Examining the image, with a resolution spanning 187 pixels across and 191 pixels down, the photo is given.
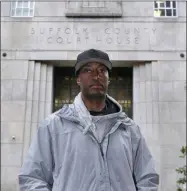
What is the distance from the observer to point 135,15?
46.8ft

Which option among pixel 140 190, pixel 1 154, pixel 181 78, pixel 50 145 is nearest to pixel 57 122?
pixel 50 145

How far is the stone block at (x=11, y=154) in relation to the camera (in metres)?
12.6

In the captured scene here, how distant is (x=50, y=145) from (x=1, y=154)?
1119 centimetres

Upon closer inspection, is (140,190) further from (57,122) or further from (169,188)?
(169,188)

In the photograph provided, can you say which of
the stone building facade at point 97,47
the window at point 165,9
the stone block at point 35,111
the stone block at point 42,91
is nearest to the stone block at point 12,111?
the stone building facade at point 97,47

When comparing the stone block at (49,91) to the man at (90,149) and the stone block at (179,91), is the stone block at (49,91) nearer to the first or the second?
the stone block at (179,91)

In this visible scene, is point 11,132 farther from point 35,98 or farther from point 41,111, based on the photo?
point 35,98

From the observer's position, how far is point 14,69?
539 inches

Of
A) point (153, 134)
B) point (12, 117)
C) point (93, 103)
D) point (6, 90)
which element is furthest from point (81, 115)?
point (6, 90)

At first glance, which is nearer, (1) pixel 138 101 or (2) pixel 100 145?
(2) pixel 100 145

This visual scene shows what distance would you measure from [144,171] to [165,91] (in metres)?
11.5

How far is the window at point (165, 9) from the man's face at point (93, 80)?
12821mm

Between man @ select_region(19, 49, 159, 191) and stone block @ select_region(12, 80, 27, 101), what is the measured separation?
11.3m

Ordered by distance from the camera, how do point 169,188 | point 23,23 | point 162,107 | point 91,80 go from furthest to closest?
point 23,23 < point 162,107 < point 169,188 < point 91,80
